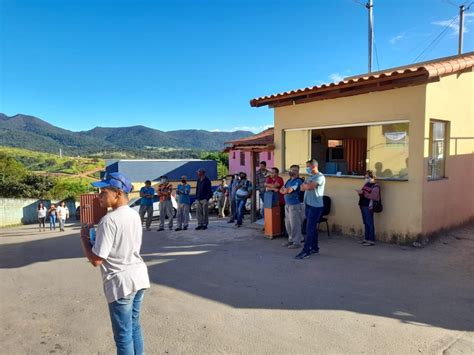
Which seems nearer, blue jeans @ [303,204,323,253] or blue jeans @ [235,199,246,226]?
blue jeans @ [303,204,323,253]

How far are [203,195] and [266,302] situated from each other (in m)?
5.77

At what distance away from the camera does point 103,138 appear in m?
129

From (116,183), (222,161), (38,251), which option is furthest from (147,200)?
(222,161)

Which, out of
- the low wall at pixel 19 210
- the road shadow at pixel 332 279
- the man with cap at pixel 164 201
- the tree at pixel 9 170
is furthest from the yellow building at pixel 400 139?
the tree at pixel 9 170

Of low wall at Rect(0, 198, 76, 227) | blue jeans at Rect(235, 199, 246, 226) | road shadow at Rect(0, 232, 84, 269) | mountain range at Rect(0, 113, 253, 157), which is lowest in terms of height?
low wall at Rect(0, 198, 76, 227)

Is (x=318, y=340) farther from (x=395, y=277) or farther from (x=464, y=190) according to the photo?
(x=464, y=190)

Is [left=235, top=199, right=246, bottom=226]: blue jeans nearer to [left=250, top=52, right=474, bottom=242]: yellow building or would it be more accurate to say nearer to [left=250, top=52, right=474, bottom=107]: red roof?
[left=250, top=52, right=474, bottom=242]: yellow building

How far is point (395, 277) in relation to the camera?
571 cm

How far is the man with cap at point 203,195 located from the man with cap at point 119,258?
7363 millimetres

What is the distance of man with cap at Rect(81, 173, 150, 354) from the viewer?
271 centimetres

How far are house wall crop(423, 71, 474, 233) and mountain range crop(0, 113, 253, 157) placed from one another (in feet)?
283

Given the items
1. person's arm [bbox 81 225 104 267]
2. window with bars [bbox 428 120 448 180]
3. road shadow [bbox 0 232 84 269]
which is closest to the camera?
person's arm [bbox 81 225 104 267]

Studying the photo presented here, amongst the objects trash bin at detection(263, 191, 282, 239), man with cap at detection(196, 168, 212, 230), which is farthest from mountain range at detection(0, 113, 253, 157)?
trash bin at detection(263, 191, 282, 239)

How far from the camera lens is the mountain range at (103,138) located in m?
93.8
